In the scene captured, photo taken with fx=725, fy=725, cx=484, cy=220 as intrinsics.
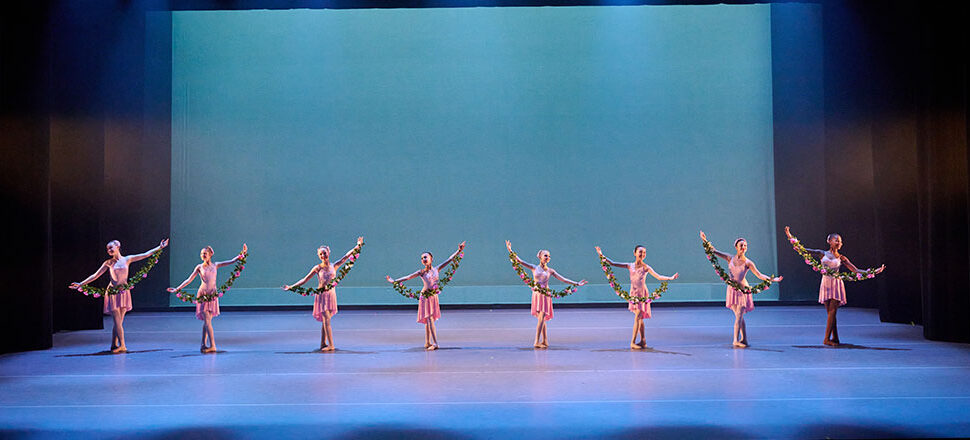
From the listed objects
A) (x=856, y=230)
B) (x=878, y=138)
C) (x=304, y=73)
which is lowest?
(x=856, y=230)

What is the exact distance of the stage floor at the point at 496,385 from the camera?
4727 millimetres

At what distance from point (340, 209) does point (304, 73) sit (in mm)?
2485

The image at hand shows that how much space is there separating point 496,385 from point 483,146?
7.21 metres

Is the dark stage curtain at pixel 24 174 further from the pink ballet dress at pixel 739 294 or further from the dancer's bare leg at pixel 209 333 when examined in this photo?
the pink ballet dress at pixel 739 294

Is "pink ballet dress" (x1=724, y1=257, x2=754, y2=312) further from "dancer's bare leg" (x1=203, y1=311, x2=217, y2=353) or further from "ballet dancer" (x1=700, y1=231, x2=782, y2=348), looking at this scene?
"dancer's bare leg" (x1=203, y1=311, x2=217, y2=353)

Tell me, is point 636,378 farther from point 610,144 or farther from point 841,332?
point 610,144

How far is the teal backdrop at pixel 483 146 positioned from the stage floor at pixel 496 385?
3168 millimetres

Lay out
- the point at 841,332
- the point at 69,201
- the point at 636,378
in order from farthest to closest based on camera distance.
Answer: the point at 69,201 < the point at 841,332 < the point at 636,378

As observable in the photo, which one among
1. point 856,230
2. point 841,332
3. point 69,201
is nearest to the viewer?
point 841,332

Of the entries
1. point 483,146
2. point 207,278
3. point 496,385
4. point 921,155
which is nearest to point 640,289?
point 496,385

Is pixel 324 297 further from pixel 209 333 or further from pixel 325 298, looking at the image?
pixel 209 333

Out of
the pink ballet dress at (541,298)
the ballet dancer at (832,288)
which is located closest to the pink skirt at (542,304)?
the pink ballet dress at (541,298)

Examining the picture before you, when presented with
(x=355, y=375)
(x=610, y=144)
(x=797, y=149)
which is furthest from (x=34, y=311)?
(x=797, y=149)

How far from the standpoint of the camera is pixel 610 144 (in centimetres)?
1270
